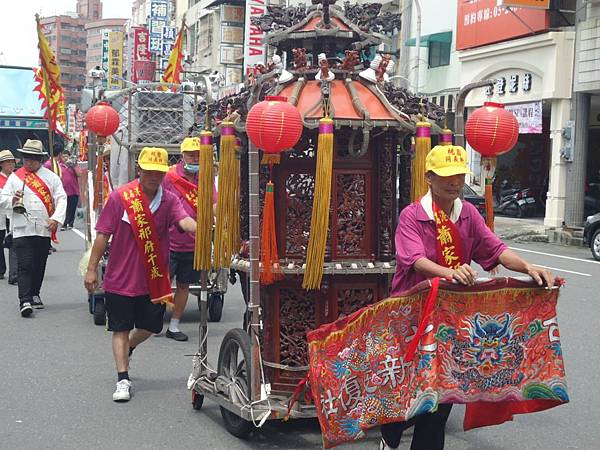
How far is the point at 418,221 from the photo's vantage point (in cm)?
428

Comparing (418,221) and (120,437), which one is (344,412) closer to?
(418,221)

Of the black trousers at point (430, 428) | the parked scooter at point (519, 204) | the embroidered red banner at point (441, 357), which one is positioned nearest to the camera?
the embroidered red banner at point (441, 357)

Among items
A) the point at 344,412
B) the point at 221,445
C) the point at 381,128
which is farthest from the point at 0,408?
the point at 381,128

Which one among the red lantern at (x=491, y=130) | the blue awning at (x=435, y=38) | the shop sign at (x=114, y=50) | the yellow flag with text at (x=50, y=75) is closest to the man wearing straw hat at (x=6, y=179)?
the yellow flag with text at (x=50, y=75)

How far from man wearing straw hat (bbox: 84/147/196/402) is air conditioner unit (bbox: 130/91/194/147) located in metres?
4.42

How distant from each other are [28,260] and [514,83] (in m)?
16.6

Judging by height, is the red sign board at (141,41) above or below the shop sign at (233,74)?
above

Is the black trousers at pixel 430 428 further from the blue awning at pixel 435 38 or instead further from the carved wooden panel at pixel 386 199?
Answer: the blue awning at pixel 435 38

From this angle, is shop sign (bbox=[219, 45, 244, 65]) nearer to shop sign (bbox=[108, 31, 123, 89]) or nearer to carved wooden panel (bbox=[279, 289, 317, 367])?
shop sign (bbox=[108, 31, 123, 89])

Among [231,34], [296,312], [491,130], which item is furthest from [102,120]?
[231,34]

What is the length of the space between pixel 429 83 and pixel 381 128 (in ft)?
84.3

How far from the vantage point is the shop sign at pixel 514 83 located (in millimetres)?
22375

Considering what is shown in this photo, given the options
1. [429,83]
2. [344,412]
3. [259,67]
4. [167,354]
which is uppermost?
[429,83]

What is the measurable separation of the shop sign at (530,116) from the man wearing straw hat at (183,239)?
51.0 ft
